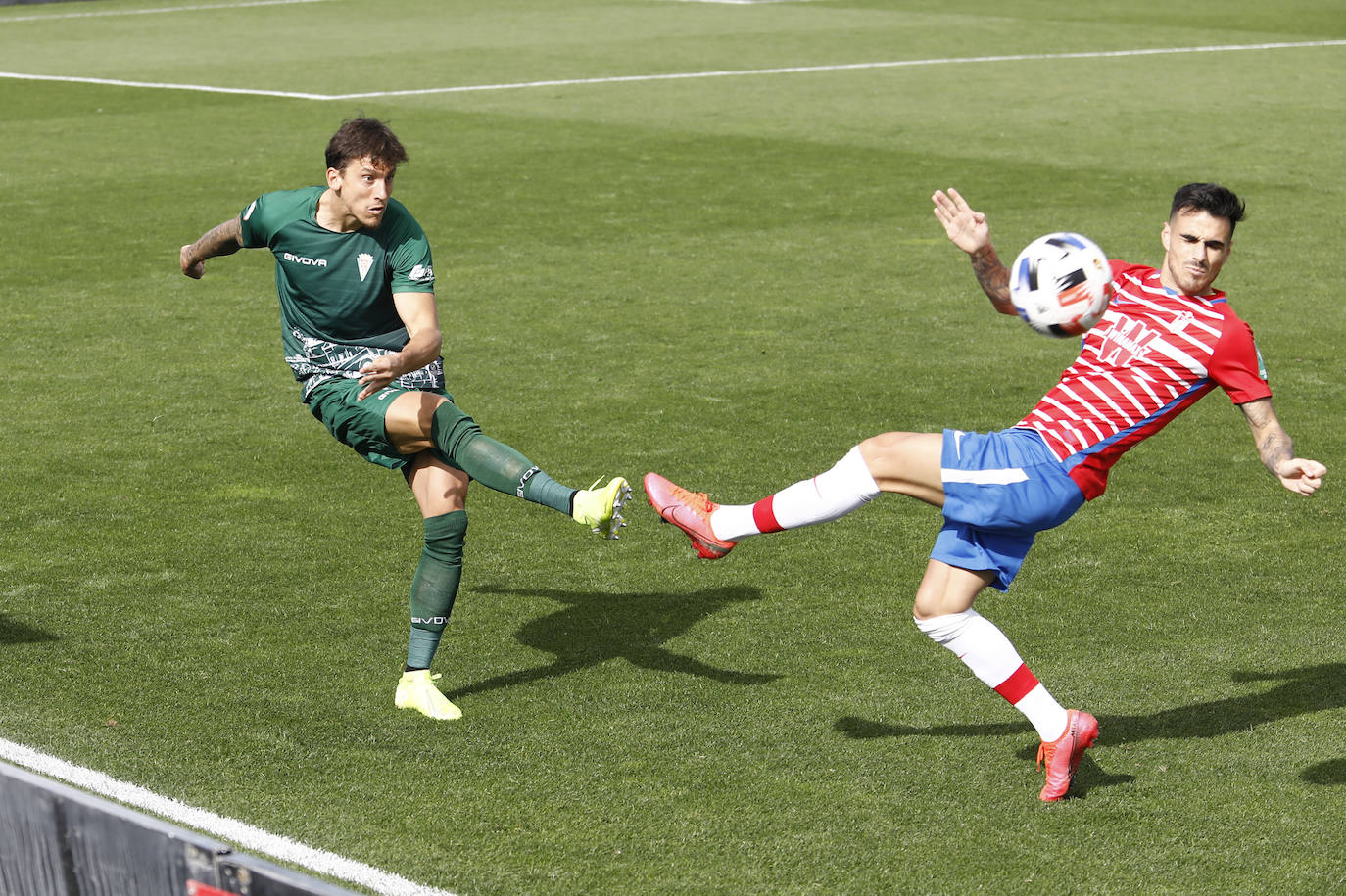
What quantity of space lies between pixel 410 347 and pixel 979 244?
1955 millimetres

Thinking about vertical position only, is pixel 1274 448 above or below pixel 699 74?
above

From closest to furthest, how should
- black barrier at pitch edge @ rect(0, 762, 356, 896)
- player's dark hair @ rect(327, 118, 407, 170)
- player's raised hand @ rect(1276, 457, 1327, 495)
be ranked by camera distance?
1. black barrier at pitch edge @ rect(0, 762, 356, 896)
2. player's raised hand @ rect(1276, 457, 1327, 495)
3. player's dark hair @ rect(327, 118, 407, 170)

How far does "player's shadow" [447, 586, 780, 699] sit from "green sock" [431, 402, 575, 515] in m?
0.92

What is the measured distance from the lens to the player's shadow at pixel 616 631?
6.20m

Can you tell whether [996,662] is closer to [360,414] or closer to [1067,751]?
[1067,751]

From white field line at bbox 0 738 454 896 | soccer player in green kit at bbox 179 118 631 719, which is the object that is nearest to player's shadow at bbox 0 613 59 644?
white field line at bbox 0 738 454 896

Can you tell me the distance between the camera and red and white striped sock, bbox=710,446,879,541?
16.8ft

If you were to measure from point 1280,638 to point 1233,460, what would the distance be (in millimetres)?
2516

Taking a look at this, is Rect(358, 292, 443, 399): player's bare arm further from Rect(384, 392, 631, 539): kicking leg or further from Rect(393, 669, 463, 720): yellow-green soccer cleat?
Rect(393, 669, 463, 720): yellow-green soccer cleat

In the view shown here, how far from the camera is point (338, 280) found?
5895mm

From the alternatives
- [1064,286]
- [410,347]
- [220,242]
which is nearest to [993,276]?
[1064,286]

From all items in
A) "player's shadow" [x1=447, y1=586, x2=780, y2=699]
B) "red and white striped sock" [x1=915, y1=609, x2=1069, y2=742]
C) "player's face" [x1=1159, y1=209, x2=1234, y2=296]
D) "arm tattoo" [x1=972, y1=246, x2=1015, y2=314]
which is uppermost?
"player's face" [x1=1159, y1=209, x2=1234, y2=296]

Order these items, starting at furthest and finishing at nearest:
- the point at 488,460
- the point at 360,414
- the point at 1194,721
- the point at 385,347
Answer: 1. the point at 385,347
2. the point at 360,414
3. the point at 1194,721
4. the point at 488,460

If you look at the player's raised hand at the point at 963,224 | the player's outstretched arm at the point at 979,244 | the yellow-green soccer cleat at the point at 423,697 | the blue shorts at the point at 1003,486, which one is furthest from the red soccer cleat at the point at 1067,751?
the yellow-green soccer cleat at the point at 423,697
